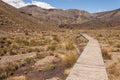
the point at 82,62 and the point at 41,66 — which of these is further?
the point at 41,66

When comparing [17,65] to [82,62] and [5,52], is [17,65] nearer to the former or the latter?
[82,62]

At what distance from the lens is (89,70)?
8062 mm

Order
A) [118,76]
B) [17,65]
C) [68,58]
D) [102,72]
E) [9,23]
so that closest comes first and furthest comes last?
[102,72]
[118,76]
[68,58]
[17,65]
[9,23]

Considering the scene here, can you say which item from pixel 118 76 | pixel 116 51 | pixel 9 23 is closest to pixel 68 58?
pixel 118 76

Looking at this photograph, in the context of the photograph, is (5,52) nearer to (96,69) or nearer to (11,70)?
(11,70)

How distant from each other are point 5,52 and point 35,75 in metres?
7.65

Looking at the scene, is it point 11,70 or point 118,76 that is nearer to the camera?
point 118,76

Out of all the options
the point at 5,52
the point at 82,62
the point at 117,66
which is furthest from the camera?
the point at 5,52

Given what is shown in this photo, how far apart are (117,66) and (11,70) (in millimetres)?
5274

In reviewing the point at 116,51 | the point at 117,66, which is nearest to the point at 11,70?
the point at 117,66

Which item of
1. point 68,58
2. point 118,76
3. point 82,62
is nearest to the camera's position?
point 118,76

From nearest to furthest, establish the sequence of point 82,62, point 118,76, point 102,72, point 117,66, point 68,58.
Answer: point 102,72 < point 118,76 < point 82,62 < point 117,66 < point 68,58

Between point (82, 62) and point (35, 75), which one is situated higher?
point (82, 62)

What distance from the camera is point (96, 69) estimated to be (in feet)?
26.9
